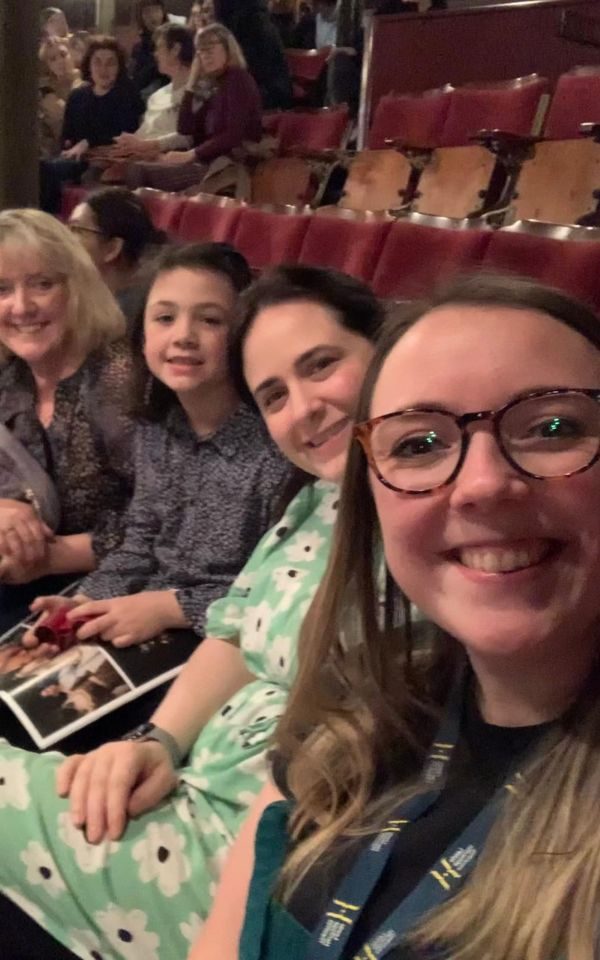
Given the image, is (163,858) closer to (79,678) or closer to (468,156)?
(79,678)

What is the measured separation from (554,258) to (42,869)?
1.51 m

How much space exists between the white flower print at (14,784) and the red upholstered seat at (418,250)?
1.57m

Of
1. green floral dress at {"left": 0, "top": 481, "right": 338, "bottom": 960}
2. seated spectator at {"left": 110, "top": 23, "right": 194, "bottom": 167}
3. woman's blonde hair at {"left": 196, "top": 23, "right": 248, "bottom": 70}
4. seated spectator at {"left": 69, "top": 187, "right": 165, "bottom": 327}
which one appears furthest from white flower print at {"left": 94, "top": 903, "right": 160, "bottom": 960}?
seated spectator at {"left": 110, "top": 23, "right": 194, "bottom": 167}

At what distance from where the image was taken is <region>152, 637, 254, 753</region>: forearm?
3.44 feet

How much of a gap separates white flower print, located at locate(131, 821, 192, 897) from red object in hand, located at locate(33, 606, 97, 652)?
0.39 meters

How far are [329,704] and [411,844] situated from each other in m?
0.14

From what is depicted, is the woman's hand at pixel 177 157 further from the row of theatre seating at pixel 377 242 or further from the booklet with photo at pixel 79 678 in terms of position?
the booklet with photo at pixel 79 678

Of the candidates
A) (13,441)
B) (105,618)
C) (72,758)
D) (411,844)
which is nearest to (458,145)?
(13,441)

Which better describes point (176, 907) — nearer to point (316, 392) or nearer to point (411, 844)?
point (411, 844)

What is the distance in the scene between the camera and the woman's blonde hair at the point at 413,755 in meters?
0.52

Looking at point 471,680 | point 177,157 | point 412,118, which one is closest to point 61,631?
point 471,680

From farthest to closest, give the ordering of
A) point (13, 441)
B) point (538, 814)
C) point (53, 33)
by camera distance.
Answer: point (53, 33) → point (13, 441) → point (538, 814)

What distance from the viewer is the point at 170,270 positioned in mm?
1280

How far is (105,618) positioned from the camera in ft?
4.05
